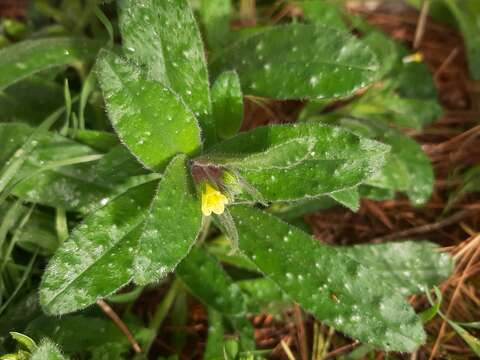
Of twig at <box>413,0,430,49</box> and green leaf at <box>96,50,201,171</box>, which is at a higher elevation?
green leaf at <box>96,50,201,171</box>

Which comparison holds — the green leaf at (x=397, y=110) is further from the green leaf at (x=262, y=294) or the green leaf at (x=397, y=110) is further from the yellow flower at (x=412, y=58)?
the green leaf at (x=262, y=294)

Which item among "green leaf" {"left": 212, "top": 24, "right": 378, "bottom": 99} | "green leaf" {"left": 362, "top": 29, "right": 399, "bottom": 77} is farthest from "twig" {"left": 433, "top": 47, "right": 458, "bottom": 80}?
"green leaf" {"left": 212, "top": 24, "right": 378, "bottom": 99}

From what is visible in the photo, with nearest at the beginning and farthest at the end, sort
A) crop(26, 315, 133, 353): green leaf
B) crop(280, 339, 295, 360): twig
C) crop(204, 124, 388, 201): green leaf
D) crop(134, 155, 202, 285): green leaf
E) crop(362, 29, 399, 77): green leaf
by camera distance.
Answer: crop(134, 155, 202, 285): green leaf → crop(204, 124, 388, 201): green leaf → crop(26, 315, 133, 353): green leaf → crop(280, 339, 295, 360): twig → crop(362, 29, 399, 77): green leaf

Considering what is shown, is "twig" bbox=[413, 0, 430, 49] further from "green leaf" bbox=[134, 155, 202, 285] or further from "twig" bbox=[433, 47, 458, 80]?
"green leaf" bbox=[134, 155, 202, 285]

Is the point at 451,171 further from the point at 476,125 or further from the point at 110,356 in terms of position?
the point at 110,356

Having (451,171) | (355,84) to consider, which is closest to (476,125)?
(451,171)

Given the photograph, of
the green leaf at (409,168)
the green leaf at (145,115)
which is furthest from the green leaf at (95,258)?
the green leaf at (409,168)
